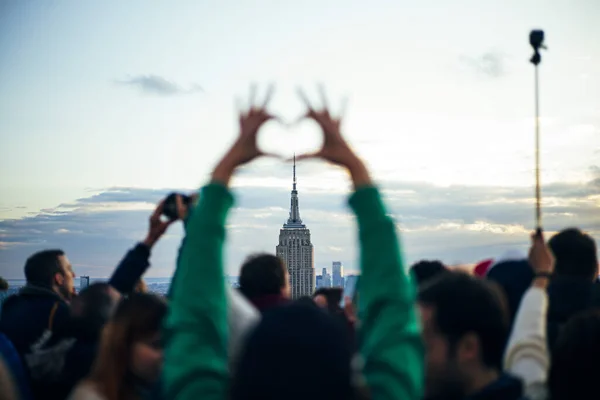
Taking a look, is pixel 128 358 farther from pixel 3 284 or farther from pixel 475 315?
pixel 3 284

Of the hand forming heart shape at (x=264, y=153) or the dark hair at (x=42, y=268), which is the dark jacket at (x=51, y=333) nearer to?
the dark hair at (x=42, y=268)

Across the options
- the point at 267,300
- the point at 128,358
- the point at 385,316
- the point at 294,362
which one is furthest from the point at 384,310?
the point at 267,300

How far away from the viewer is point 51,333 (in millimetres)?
6793

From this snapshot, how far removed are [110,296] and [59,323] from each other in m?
0.63

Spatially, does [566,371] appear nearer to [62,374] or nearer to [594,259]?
[594,259]

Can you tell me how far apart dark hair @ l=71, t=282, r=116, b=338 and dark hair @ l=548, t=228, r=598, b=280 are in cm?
387

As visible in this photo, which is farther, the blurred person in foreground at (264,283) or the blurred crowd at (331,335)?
the blurred person in foreground at (264,283)

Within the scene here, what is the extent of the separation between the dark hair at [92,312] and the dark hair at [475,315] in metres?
3.47

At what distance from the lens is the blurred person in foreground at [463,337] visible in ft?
11.9

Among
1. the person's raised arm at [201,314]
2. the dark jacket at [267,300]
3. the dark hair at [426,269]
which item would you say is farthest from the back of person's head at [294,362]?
the dark hair at [426,269]

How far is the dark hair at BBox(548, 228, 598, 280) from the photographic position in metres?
6.30

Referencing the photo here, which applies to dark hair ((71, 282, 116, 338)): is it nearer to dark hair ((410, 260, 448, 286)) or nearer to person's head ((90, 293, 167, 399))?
person's head ((90, 293, 167, 399))

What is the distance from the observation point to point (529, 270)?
21.0 ft

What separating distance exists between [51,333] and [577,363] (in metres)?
4.94
